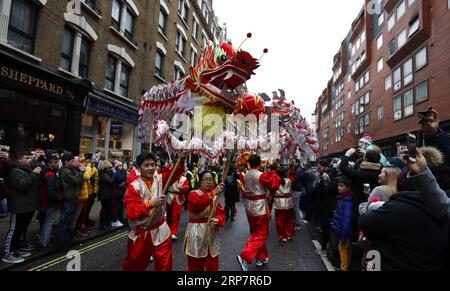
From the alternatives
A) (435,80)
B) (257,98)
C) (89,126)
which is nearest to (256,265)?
(257,98)

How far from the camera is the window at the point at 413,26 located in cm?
1954

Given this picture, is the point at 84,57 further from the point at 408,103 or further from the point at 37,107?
the point at 408,103

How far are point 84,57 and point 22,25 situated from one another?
9.49ft

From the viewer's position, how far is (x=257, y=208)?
5.07 m

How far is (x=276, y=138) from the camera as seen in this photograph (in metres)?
8.69

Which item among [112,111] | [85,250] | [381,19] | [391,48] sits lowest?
[85,250]

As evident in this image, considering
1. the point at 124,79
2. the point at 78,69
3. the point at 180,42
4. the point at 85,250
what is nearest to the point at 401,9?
the point at 180,42

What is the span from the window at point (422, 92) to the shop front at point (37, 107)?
2190cm

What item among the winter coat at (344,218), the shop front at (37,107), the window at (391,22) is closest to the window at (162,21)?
the shop front at (37,107)

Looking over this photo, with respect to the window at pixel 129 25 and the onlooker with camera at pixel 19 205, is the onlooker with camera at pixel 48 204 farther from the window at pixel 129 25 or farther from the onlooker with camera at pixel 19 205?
the window at pixel 129 25

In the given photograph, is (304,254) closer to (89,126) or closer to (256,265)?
(256,265)

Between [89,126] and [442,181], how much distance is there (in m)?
13.1

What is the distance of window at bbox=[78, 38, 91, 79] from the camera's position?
11.4 meters
